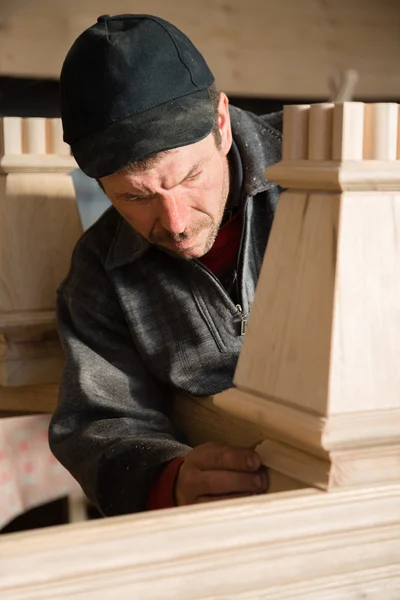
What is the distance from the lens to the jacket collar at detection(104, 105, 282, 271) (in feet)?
5.20

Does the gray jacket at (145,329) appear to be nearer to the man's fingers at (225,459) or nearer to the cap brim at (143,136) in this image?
the cap brim at (143,136)

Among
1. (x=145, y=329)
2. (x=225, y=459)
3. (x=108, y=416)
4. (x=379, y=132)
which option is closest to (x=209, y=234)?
(x=145, y=329)

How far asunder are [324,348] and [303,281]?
77 mm

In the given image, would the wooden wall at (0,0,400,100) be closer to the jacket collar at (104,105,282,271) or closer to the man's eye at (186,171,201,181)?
the jacket collar at (104,105,282,271)

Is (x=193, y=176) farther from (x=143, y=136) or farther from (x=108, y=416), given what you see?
(x=108, y=416)

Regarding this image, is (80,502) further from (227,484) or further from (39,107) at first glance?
(39,107)

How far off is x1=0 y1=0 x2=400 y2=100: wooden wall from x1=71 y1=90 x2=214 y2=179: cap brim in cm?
120

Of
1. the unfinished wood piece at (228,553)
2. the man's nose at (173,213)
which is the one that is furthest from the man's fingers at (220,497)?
the man's nose at (173,213)

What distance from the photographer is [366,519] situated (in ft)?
2.96

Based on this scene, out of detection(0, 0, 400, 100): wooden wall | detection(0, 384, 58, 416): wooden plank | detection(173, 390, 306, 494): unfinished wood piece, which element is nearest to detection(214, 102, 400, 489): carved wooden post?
detection(173, 390, 306, 494): unfinished wood piece

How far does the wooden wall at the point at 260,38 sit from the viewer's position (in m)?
2.45

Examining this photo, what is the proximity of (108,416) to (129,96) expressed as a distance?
61 centimetres

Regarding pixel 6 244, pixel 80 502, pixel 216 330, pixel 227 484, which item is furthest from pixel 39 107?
pixel 227 484

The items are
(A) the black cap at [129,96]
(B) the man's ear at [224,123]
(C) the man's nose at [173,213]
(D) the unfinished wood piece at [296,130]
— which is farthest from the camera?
(B) the man's ear at [224,123]
